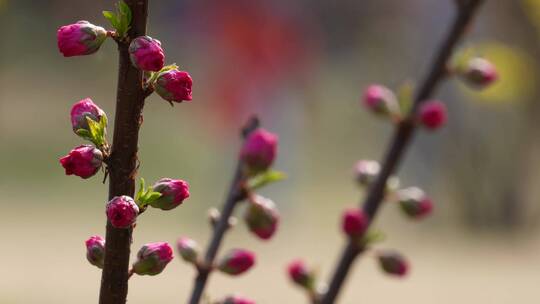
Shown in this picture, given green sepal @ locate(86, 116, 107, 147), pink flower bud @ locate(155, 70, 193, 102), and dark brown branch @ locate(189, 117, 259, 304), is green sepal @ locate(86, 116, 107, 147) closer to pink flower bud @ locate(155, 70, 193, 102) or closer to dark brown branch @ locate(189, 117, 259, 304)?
pink flower bud @ locate(155, 70, 193, 102)

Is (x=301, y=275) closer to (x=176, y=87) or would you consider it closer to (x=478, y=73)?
(x=478, y=73)

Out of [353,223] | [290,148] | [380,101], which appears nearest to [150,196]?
[353,223]

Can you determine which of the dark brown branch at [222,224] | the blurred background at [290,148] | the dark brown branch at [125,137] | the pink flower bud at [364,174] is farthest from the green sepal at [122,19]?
the blurred background at [290,148]

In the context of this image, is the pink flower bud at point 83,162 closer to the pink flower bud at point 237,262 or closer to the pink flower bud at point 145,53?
the pink flower bud at point 145,53

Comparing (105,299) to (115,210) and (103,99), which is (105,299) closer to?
(115,210)

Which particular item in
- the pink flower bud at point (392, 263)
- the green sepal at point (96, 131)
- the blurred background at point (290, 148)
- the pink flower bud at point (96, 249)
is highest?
the green sepal at point (96, 131)

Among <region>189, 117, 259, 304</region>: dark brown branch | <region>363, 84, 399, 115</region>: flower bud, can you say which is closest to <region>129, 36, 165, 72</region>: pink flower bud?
<region>189, 117, 259, 304</region>: dark brown branch
